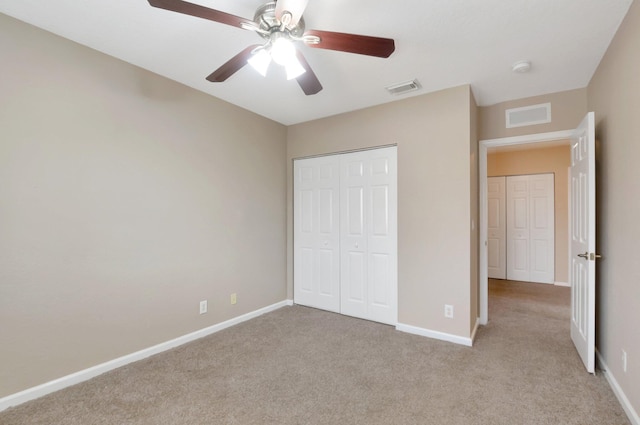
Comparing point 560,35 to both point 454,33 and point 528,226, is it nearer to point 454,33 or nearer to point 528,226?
point 454,33

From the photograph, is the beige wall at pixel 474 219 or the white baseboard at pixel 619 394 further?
the beige wall at pixel 474 219

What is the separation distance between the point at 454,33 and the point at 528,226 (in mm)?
4734

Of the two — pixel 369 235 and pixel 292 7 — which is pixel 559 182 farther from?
pixel 292 7

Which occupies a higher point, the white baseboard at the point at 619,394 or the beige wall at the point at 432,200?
the beige wall at the point at 432,200

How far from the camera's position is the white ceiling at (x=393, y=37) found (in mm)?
1808

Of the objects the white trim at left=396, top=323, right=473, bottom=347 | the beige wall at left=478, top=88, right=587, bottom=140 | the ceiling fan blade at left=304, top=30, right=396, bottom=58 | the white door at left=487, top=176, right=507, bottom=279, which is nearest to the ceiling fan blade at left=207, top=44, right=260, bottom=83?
the ceiling fan blade at left=304, top=30, right=396, bottom=58

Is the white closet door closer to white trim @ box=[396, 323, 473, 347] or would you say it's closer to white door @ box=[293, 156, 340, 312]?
white trim @ box=[396, 323, 473, 347]

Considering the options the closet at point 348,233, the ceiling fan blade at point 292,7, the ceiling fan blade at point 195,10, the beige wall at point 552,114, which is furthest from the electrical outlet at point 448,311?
the ceiling fan blade at point 195,10

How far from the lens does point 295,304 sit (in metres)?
4.07

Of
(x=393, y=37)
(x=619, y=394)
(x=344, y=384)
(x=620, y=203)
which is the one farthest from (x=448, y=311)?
(x=393, y=37)

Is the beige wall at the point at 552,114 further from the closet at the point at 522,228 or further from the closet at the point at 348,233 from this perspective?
the closet at the point at 522,228

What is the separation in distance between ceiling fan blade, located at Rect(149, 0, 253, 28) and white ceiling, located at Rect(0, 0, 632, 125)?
342mm

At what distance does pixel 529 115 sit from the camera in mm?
3117

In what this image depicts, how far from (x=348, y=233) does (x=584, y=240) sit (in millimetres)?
2169
